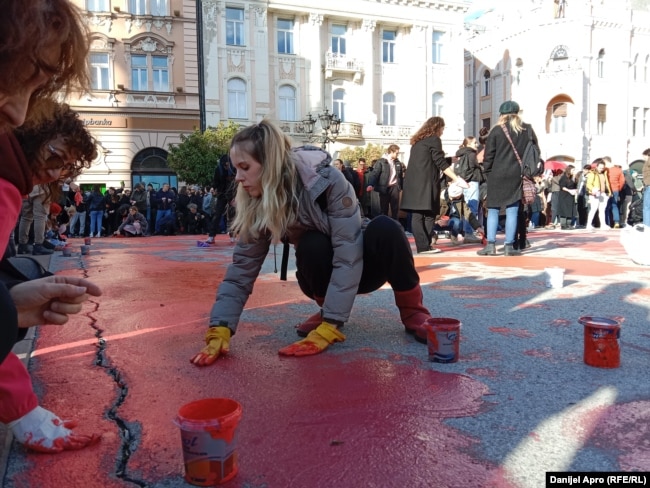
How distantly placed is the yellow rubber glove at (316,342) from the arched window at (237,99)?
1069 inches

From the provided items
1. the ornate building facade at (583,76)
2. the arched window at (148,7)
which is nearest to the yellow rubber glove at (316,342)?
the arched window at (148,7)

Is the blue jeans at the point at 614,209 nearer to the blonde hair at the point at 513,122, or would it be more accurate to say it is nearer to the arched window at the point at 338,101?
the blonde hair at the point at 513,122

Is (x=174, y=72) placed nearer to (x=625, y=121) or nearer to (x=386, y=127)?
(x=386, y=127)

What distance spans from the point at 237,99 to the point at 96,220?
15.6m

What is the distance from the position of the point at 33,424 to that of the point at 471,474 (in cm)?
140

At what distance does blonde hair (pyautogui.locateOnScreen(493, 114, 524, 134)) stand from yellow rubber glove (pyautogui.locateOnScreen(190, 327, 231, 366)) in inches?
202

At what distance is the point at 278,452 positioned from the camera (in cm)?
179

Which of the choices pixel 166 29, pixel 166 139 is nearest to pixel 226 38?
pixel 166 29

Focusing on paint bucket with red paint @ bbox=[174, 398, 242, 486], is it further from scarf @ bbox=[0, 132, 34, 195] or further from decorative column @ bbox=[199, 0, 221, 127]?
decorative column @ bbox=[199, 0, 221, 127]

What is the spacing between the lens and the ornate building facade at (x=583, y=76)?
34.8 metres

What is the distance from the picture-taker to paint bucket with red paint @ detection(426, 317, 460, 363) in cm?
263

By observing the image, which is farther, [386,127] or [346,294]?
[386,127]

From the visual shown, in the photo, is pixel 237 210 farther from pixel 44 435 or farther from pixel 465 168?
Result: pixel 465 168

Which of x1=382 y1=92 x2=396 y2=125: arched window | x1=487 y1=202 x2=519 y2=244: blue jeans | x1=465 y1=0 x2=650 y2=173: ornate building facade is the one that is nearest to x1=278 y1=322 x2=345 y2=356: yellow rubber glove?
x1=487 y1=202 x2=519 y2=244: blue jeans
